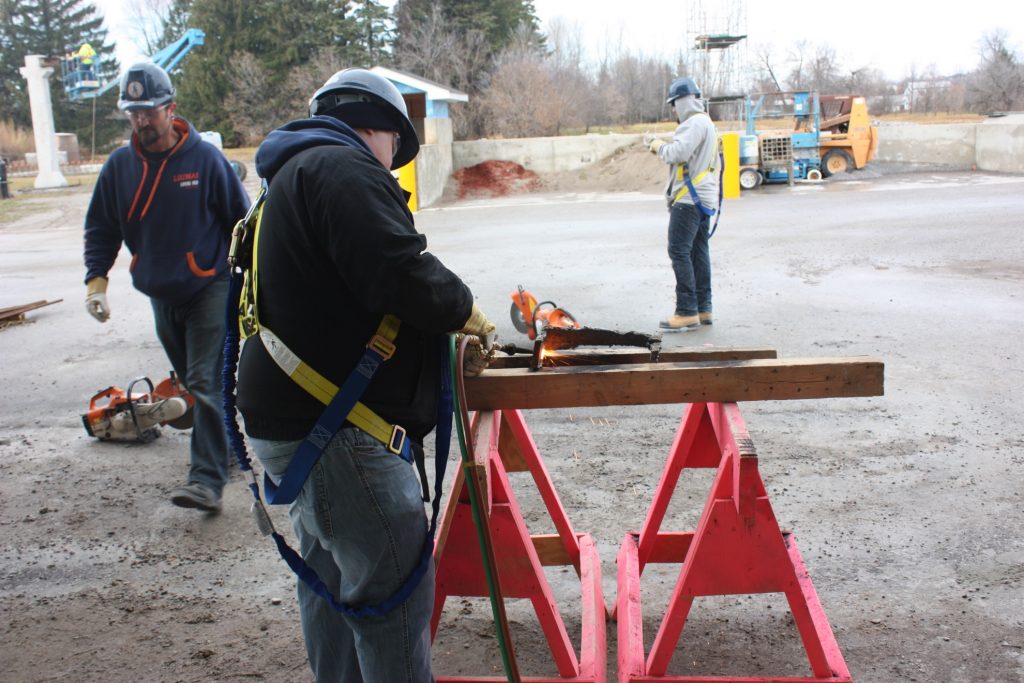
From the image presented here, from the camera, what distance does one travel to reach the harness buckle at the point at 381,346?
2264 mm

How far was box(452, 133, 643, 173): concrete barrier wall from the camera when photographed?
26.4 meters

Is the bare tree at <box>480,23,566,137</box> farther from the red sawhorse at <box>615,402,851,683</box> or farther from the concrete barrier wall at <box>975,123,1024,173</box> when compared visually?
the red sawhorse at <box>615,402,851,683</box>

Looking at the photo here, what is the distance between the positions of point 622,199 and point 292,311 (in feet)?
63.4

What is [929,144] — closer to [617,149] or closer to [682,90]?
[617,149]

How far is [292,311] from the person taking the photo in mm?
2252

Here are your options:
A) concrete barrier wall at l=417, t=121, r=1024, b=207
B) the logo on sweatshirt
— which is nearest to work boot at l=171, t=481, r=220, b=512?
the logo on sweatshirt

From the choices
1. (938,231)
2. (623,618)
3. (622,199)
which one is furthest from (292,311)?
(622,199)

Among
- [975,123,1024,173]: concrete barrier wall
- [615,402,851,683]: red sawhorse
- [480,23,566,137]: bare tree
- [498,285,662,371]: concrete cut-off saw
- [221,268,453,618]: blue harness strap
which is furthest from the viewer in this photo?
[480,23,566,137]: bare tree

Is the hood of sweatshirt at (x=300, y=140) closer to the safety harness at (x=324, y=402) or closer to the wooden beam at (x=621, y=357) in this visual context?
the safety harness at (x=324, y=402)

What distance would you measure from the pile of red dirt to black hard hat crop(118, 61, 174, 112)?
2097 cm

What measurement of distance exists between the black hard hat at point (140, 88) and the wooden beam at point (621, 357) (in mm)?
2440

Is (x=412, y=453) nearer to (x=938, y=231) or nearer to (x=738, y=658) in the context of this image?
(x=738, y=658)

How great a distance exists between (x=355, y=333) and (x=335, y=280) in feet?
0.48

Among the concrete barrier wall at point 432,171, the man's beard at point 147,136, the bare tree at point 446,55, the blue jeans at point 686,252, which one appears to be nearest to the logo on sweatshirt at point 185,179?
the man's beard at point 147,136
